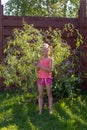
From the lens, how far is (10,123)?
22.8 ft

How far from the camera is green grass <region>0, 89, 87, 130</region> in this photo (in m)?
6.70

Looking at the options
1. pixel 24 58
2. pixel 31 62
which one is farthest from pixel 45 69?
pixel 24 58

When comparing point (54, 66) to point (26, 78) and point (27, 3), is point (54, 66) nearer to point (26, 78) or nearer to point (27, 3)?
point (26, 78)

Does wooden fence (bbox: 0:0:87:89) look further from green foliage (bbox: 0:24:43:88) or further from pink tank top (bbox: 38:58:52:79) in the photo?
pink tank top (bbox: 38:58:52:79)

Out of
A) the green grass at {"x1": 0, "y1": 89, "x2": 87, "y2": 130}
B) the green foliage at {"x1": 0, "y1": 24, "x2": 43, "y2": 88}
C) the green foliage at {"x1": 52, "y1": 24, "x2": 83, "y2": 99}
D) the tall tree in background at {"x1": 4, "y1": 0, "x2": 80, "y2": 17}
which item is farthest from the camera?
the tall tree in background at {"x1": 4, "y1": 0, "x2": 80, "y2": 17}

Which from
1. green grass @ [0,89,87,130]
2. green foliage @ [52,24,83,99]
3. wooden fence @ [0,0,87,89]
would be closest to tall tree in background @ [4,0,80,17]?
wooden fence @ [0,0,87,89]

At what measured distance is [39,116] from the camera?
736 cm

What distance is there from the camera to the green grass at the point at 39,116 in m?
6.70

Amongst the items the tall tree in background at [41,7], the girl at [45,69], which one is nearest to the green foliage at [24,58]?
the girl at [45,69]

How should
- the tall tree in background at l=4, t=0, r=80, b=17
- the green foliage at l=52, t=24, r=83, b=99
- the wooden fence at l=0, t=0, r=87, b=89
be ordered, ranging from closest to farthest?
the green foliage at l=52, t=24, r=83, b=99
the wooden fence at l=0, t=0, r=87, b=89
the tall tree in background at l=4, t=0, r=80, b=17

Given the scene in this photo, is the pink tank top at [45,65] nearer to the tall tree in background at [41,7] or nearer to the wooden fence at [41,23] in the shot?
the wooden fence at [41,23]

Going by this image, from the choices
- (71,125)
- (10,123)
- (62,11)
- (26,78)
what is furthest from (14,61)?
(62,11)

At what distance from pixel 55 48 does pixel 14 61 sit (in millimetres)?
826

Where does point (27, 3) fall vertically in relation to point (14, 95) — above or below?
above
